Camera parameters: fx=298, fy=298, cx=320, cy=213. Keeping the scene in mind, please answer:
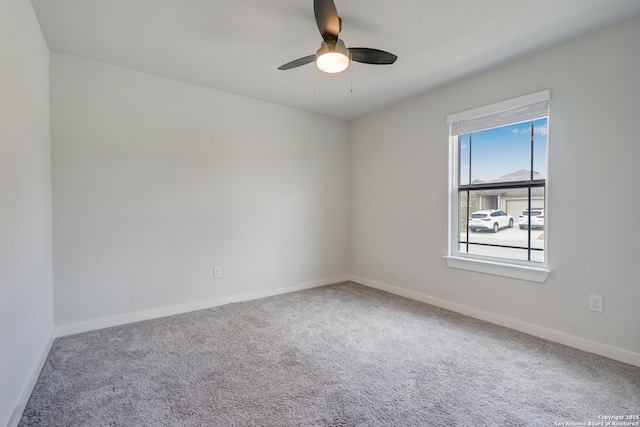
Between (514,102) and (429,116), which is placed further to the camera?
(429,116)

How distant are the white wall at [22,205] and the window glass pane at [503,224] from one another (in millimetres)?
3617

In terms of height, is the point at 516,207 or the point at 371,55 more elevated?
the point at 371,55

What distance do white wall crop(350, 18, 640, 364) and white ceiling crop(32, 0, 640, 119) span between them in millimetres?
235

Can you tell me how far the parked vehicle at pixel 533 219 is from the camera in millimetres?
2654

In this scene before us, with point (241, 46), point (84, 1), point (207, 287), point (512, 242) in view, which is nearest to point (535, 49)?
point (512, 242)

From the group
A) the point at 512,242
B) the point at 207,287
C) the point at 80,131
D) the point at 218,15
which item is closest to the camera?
the point at 218,15

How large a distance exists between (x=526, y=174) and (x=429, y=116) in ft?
4.03

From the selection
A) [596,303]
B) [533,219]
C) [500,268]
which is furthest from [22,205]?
[596,303]

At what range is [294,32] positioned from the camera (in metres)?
2.30

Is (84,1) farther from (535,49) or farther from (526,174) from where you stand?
(526,174)

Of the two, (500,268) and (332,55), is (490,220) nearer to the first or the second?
(500,268)

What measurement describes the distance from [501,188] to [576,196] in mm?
619

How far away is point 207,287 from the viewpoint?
11.1ft

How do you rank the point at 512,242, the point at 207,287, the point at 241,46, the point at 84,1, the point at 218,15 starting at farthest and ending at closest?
the point at 207,287, the point at 512,242, the point at 241,46, the point at 218,15, the point at 84,1
